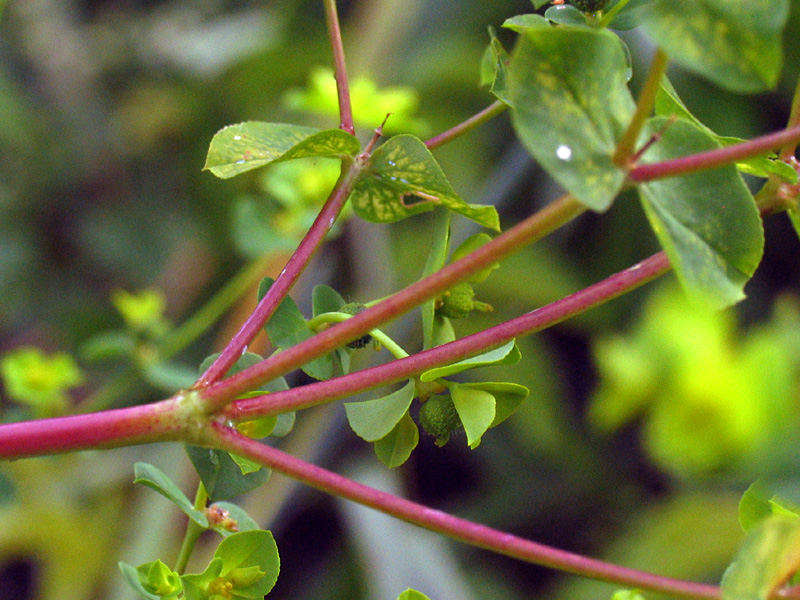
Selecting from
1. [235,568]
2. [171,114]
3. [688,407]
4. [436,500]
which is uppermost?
[235,568]

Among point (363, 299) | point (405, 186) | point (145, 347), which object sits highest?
point (405, 186)

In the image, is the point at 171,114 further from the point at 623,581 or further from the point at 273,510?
the point at 623,581

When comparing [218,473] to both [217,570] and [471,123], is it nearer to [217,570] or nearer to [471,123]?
[217,570]

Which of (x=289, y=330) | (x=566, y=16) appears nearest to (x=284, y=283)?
(x=289, y=330)

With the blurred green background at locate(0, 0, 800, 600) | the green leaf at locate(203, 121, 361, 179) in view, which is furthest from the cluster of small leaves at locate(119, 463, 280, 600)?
the blurred green background at locate(0, 0, 800, 600)

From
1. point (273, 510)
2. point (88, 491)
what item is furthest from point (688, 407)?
point (88, 491)

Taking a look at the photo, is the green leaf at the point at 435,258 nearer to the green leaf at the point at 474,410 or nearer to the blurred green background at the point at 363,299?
the green leaf at the point at 474,410

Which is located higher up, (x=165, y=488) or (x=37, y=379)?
(x=165, y=488)
